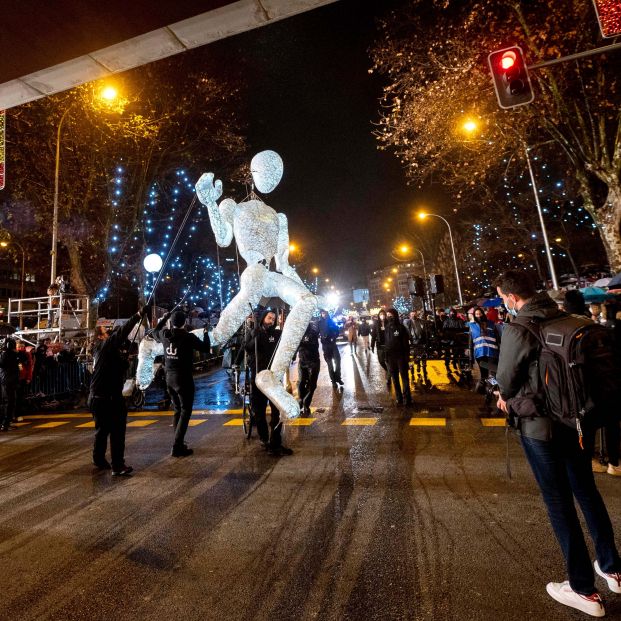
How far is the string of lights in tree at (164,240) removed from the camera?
1680 cm

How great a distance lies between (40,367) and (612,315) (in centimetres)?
1284

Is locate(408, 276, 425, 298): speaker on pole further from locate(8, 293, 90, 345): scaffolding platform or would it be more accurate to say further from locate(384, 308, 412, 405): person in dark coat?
locate(8, 293, 90, 345): scaffolding platform

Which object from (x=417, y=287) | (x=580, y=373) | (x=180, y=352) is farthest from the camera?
(x=417, y=287)

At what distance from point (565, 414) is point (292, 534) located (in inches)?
87.1

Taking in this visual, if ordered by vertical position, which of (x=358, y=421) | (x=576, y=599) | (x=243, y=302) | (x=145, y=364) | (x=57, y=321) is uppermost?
(x=57, y=321)

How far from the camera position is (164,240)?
22.6 metres

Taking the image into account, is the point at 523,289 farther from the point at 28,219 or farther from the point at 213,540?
the point at 28,219

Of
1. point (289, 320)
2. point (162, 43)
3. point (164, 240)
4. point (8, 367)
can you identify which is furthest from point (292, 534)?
point (164, 240)

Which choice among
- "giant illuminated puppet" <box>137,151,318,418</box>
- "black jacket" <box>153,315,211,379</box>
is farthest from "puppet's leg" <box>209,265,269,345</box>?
"black jacket" <box>153,315,211,379</box>

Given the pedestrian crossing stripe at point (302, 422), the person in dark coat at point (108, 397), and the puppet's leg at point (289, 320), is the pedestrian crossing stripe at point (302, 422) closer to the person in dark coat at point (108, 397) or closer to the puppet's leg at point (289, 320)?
the person in dark coat at point (108, 397)

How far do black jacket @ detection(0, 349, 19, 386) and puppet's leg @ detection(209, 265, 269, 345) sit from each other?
24.5 feet

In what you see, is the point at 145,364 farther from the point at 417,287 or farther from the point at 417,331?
the point at 417,287

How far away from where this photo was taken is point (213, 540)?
3086 mm

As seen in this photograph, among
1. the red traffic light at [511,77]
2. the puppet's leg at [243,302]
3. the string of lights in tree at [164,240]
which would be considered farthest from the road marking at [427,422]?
the string of lights in tree at [164,240]
